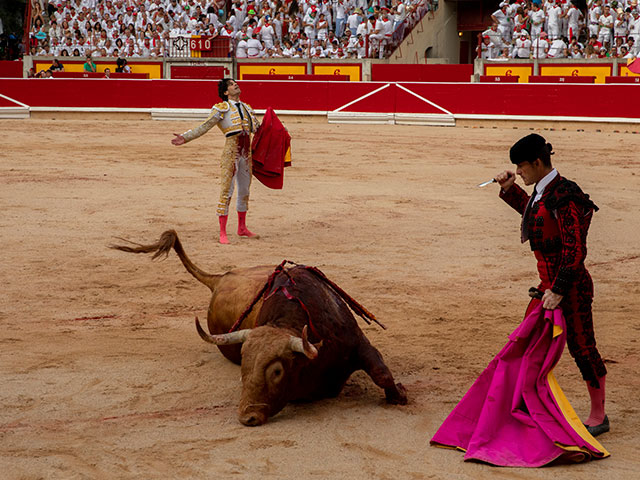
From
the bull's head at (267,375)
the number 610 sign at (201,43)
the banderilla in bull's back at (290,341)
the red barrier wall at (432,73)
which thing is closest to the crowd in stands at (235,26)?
the number 610 sign at (201,43)

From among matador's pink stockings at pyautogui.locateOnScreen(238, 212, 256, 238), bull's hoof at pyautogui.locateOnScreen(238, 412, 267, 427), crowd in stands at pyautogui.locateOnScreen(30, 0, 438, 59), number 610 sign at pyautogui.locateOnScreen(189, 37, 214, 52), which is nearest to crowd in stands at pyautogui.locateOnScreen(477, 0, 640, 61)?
crowd in stands at pyautogui.locateOnScreen(30, 0, 438, 59)

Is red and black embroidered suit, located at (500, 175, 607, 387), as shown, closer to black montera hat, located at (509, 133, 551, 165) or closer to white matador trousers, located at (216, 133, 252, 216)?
black montera hat, located at (509, 133, 551, 165)

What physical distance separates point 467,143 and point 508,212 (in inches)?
249

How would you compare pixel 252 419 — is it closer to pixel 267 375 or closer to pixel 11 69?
pixel 267 375

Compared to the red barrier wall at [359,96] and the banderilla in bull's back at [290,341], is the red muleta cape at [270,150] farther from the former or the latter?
the red barrier wall at [359,96]

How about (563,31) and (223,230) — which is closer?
(223,230)

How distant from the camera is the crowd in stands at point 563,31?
2052 centimetres

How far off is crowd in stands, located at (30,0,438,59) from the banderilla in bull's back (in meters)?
20.5

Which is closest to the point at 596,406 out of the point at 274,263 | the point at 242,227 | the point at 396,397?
the point at 396,397

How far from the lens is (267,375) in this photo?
3.86 metres

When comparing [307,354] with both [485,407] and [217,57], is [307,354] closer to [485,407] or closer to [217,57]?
[485,407]

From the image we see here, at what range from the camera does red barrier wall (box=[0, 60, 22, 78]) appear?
2691cm

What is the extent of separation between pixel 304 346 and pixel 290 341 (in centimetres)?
17

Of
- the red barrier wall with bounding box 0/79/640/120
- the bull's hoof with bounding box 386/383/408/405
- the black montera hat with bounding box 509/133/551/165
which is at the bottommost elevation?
the bull's hoof with bounding box 386/383/408/405
